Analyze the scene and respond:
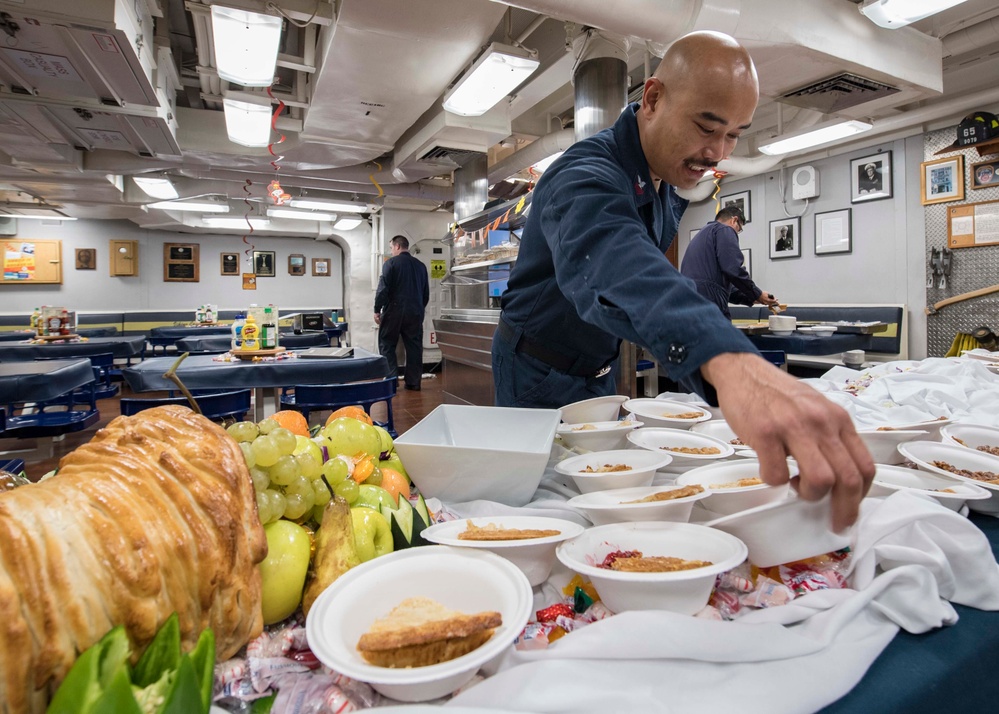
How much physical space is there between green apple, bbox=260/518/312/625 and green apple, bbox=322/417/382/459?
323 millimetres

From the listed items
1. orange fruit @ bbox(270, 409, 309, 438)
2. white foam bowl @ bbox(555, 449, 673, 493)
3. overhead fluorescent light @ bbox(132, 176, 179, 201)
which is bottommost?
white foam bowl @ bbox(555, 449, 673, 493)

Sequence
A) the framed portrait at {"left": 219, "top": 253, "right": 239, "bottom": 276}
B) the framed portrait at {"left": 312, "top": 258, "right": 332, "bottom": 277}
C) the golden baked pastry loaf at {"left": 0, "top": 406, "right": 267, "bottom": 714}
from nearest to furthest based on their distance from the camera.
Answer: the golden baked pastry loaf at {"left": 0, "top": 406, "right": 267, "bottom": 714}
the framed portrait at {"left": 219, "top": 253, "right": 239, "bottom": 276}
the framed portrait at {"left": 312, "top": 258, "right": 332, "bottom": 277}

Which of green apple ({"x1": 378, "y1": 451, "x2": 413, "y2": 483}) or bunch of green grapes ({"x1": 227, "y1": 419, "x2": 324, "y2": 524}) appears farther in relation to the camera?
green apple ({"x1": 378, "y1": 451, "x2": 413, "y2": 483})

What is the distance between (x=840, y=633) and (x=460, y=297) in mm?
6018

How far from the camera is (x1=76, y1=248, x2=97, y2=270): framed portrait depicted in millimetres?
10922

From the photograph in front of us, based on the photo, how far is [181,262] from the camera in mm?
11781

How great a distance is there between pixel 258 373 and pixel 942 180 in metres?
7.38

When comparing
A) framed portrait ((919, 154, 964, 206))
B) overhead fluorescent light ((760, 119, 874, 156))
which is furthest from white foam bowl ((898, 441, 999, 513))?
framed portrait ((919, 154, 964, 206))

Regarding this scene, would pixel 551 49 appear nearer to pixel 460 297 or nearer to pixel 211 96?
pixel 460 297

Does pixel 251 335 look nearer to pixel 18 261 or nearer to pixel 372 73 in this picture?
pixel 372 73

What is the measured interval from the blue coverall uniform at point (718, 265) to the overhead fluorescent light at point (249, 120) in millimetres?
4027

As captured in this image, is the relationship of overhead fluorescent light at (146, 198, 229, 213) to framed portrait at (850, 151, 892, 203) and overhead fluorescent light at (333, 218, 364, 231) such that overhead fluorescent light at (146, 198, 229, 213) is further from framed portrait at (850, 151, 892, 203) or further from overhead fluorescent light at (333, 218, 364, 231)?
framed portrait at (850, 151, 892, 203)

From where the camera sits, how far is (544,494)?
40.2 inches

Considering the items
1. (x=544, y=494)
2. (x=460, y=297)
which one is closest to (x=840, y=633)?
(x=544, y=494)
